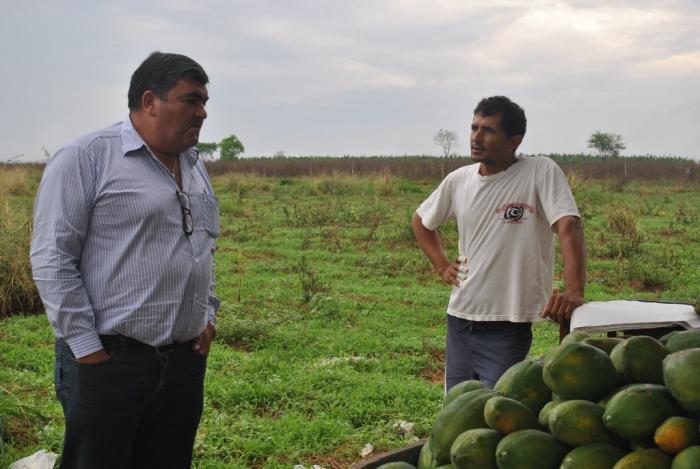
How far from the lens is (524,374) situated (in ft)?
5.24

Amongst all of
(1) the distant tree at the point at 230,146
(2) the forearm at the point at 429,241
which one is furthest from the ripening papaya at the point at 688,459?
(1) the distant tree at the point at 230,146

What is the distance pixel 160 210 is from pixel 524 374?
4.40 feet

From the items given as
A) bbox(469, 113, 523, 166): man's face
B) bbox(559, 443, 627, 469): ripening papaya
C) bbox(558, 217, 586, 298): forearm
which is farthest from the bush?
bbox(559, 443, 627, 469): ripening papaya

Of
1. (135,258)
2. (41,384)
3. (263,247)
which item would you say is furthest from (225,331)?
(263,247)

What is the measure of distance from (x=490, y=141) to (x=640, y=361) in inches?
72.0

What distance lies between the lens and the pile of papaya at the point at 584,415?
4.23 ft

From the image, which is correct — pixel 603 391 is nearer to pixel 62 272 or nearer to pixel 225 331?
pixel 62 272

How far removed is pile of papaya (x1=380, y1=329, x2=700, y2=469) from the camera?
129 cm

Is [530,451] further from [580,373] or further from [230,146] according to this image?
[230,146]

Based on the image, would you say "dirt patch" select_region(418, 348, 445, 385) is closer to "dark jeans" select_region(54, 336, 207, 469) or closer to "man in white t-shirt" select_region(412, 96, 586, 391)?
"man in white t-shirt" select_region(412, 96, 586, 391)

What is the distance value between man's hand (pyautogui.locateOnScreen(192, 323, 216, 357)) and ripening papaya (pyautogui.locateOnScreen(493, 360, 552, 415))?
129cm

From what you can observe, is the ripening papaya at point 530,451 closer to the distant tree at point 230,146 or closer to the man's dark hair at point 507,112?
the man's dark hair at point 507,112

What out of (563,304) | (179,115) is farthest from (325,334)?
(179,115)

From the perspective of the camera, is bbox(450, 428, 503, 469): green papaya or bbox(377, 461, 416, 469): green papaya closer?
bbox(450, 428, 503, 469): green papaya
